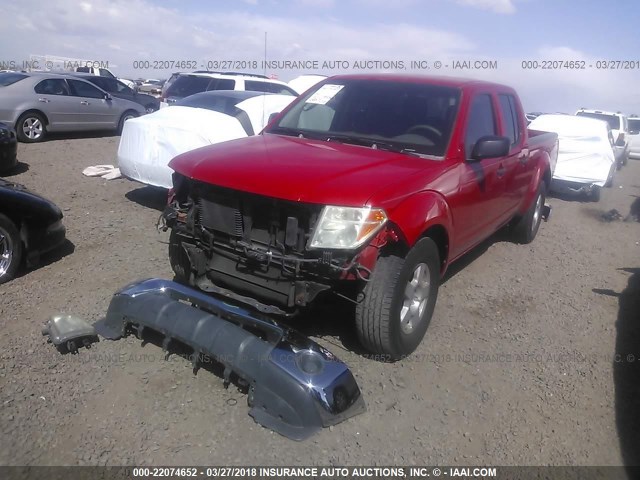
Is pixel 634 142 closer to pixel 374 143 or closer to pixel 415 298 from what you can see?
pixel 374 143

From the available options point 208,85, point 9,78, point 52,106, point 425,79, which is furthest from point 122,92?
point 425,79

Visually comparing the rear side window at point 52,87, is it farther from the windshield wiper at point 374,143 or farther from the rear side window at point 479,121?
the rear side window at point 479,121

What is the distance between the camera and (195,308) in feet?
11.3

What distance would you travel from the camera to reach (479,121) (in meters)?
4.53

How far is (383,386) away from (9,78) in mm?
11265

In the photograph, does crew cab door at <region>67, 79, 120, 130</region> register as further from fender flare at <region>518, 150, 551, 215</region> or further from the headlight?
the headlight

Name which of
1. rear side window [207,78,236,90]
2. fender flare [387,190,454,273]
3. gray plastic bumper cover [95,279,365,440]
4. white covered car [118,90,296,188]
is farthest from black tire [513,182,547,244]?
rear side window [207,78,236,90]

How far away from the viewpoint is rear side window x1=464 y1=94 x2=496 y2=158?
422 cm

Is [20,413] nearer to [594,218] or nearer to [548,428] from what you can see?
[548,428]

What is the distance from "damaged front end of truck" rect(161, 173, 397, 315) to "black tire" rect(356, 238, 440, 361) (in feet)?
0.42

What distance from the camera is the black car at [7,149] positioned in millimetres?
7820

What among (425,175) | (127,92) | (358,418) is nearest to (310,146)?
(425,175)

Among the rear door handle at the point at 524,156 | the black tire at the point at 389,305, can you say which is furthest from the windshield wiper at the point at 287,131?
the rear door handle at the point at 524,156

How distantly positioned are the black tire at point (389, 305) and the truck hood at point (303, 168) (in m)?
0.49
